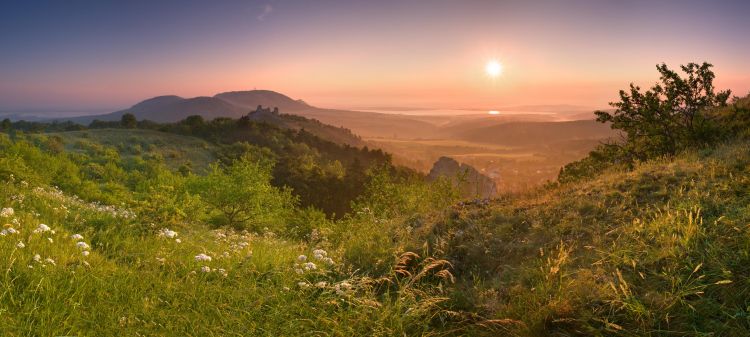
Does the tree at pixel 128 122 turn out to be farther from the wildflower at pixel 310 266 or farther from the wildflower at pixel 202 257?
the wildflower at pixel 310 266

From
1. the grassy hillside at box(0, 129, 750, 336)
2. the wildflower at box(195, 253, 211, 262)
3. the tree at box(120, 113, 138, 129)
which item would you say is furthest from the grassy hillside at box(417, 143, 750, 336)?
the tree at box(120, 113, 138, 129)

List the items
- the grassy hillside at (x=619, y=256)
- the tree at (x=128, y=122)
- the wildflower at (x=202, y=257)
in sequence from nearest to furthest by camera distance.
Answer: the grassy hillside at (x=619, y=256) < the wildflower at (x=202, y=257) < the tree at (x=128, y=122)

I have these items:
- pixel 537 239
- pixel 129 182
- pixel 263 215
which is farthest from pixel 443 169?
pixel 537 239

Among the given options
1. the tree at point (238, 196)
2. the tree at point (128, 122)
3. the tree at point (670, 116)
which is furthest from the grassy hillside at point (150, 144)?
the tree at point (670, 116)

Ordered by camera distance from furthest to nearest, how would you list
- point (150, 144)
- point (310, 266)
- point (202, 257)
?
point (150, 144) → point (310, 266) → point (202, 257)

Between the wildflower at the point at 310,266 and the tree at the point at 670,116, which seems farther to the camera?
the tree at the point at 670,116

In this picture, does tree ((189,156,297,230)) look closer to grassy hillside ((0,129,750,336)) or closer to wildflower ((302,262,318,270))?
grassy hillside ((0,129,750,336))

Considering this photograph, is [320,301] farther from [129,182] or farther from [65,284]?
[129,182]

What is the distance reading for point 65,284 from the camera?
505 centimetres

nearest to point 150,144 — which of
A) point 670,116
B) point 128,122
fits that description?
point 128,122

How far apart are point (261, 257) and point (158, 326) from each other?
2287 mm

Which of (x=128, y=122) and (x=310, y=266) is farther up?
(x=128, y=122)

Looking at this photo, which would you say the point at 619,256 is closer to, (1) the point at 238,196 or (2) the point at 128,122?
(1) the point at 238,196

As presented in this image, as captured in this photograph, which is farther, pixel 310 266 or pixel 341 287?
pixel 310 266
